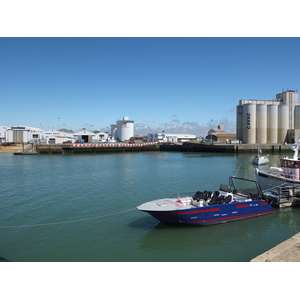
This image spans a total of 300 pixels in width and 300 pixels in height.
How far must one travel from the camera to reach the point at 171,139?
112 m

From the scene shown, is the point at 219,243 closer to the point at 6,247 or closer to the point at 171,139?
the point at 6,247

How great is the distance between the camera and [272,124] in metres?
76.4

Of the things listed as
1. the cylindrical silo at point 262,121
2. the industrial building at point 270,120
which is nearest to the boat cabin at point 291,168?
the industrial building at point 270,120

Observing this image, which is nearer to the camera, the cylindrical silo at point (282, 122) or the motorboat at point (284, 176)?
the motorboat at point (284, 176)

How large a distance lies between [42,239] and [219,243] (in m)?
8.31

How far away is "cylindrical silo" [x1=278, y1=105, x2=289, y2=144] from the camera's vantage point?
76.8 metres

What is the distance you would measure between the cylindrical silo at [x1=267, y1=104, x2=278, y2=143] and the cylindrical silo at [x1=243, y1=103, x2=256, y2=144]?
4693 mm

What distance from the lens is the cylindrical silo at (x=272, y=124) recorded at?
249ft

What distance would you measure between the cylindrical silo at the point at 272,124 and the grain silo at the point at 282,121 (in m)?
1.54

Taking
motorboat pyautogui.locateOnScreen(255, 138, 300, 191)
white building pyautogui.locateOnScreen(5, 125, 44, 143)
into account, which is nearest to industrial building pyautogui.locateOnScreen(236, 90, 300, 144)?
motorboat pyautogui.locateOnScreen(255, 138, 300, 191)

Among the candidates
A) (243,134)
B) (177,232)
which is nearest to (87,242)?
(177,232)

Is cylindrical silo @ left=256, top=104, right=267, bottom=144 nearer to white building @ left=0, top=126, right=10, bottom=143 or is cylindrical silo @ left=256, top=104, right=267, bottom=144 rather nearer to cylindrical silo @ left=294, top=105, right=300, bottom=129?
cylindrical silo @ left=294, top=105, right=300, bottom=129

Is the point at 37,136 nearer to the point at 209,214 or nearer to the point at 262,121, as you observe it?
the point at 262,121

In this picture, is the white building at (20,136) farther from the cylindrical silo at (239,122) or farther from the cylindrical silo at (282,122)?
the cylindrical silo at (282,122)
